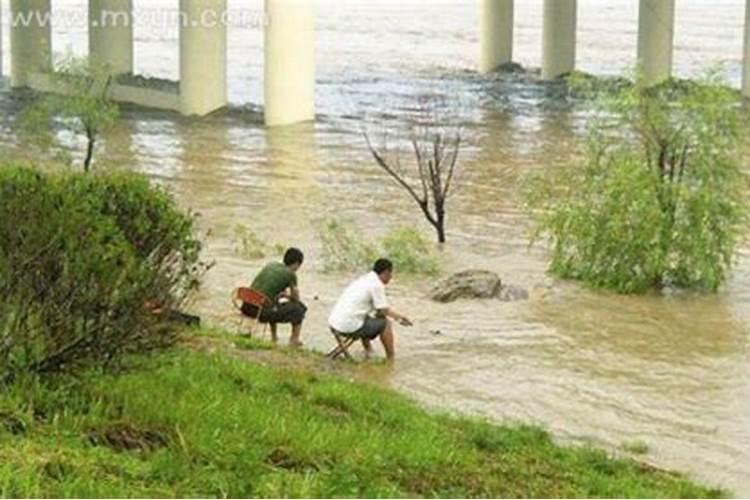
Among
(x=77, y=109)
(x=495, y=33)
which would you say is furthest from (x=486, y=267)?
(x=495, y=33)

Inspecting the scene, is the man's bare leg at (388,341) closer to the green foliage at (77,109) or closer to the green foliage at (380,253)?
the green foliage at (380,253)

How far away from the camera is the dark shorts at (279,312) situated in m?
15.0

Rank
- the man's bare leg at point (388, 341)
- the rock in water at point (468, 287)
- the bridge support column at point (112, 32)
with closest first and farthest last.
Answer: the man's bare leg at point (388, 341), the rock in water at point (468, 287), the bridge support column at point (112, 32)

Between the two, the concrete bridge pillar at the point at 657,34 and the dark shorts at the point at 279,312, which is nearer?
the dark shorts at the point at 279,312

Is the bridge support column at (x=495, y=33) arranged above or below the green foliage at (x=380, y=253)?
above

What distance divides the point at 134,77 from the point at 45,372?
1459 inches

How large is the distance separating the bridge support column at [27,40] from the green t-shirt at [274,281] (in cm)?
3377

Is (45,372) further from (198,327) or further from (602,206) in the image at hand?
(602,206)

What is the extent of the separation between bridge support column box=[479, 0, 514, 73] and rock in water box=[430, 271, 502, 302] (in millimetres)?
35655

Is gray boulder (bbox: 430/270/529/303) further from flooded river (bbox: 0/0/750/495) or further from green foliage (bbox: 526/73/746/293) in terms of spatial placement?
green foliage (bbox: 526/73/746/293)

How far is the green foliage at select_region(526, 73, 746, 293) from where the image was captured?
18938 millimetres

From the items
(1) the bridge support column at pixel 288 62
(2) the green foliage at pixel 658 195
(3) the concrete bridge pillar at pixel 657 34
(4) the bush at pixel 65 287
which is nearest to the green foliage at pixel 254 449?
(4) the bush at pixel 65 287

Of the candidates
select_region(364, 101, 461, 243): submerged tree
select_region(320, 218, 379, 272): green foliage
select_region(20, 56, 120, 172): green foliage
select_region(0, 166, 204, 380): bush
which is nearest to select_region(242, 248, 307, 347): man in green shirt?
select_region(320, 218, 379, 272): green foliage

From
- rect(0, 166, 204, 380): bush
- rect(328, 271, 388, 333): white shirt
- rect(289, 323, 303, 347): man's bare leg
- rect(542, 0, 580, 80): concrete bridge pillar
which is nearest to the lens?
rect(0, 166, 204, 380): bush
